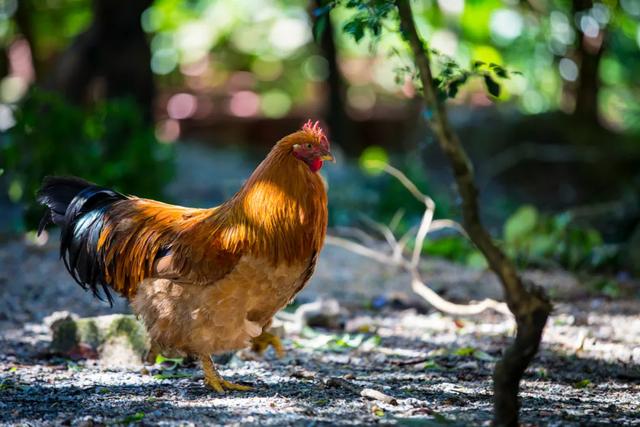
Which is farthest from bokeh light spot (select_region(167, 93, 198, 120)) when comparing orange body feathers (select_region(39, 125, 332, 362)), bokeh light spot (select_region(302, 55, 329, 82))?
orange body feathers (select_region(39, 125, 332, 362))

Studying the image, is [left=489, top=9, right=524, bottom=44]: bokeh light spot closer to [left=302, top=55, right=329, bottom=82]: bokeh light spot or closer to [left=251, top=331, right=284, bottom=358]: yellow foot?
[left=302, top=55, right=329, bottom=82]: bokeh light spot

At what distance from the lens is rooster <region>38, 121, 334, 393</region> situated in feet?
15.2

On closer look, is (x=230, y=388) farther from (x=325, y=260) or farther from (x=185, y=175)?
(x=185, y=175)

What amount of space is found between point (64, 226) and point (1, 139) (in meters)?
6.79

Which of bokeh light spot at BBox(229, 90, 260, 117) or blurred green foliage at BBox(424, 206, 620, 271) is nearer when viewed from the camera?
blurred green foliage at BBox(424, 206, 620, 271)

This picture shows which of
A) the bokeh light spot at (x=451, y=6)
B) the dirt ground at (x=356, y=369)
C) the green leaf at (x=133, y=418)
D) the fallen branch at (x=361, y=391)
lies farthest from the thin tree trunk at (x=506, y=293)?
the bokeh light spot at (x=451, y=6)

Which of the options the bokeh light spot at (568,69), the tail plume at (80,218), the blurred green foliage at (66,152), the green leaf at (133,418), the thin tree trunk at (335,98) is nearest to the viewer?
the green leaf at (133,418)

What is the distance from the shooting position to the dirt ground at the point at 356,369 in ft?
13.6

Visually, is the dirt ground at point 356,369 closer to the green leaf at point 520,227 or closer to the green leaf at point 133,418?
the green leaf at point 133,418

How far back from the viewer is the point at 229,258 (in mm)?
4621

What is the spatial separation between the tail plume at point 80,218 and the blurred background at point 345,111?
154 cm

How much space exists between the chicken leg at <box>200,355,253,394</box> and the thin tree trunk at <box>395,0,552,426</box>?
1621 mm

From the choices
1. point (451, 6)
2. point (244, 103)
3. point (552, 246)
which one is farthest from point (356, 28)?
point (244, 103)

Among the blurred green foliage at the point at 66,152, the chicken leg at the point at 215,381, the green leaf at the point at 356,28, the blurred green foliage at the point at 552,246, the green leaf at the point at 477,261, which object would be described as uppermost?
the green leaf at the point at 356,28
